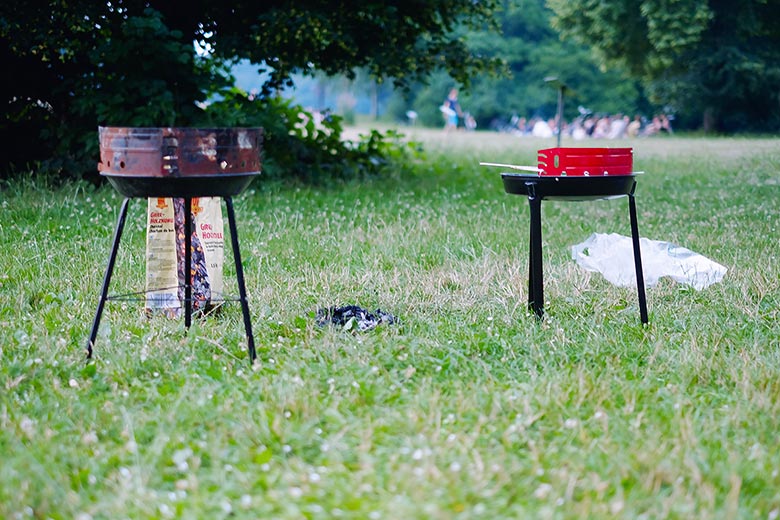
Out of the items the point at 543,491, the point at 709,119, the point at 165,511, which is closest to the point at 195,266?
the point at 165,511

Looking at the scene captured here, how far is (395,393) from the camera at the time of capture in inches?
133

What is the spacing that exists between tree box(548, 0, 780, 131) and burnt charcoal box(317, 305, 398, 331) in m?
27.6

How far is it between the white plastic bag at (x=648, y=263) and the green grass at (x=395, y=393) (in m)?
0.18

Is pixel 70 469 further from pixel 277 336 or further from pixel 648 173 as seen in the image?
pixel 648 173

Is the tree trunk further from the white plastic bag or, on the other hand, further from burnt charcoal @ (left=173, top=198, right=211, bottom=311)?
burnt charcoal @ (left=173, top=198, right=211, bottom=311)

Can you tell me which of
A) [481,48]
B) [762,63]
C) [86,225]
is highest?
[481,48]

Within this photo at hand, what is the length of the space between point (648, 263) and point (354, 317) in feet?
7.97

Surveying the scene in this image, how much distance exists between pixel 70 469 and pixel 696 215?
7.30m

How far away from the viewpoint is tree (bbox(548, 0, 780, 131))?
29.7m

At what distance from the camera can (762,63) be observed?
31.3 m

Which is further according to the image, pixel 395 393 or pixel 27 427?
pixel 395 393

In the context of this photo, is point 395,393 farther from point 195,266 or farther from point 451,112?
point 451,112

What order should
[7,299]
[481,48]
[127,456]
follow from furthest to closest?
[481,48] → [7,299] → [127,456]

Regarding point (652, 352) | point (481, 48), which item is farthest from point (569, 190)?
point (481, 48)
